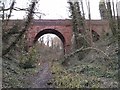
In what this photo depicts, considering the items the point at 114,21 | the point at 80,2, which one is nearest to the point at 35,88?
the point at 114,21

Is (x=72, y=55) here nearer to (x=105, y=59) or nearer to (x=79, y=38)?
(x=79, y=38)

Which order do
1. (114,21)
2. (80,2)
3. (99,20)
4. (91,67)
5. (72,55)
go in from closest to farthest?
1. (91,67)
2. (114,21)
3. (72,55)
4. (80,2)
5. (99,20)

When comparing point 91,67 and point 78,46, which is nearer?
point 91,67

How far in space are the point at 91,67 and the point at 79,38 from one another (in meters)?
6.63

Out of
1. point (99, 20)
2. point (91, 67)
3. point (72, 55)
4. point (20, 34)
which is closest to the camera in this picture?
point (20, 34)

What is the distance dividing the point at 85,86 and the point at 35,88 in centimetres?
191

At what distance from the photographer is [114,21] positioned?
18109 millimetres

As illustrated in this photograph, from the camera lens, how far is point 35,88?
36.6ft

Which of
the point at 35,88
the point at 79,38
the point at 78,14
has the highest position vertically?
the point at 78,14

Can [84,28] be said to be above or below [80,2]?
below

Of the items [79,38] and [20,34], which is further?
[79,38]

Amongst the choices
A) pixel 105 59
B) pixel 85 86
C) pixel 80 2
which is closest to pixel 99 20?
pixel 80 2

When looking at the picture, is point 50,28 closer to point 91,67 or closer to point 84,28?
point 84,28

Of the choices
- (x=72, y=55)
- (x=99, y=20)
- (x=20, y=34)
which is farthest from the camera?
(x=99, y=20)
